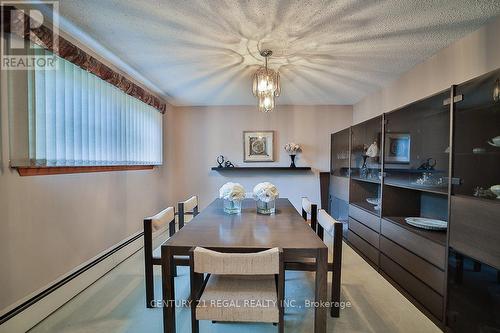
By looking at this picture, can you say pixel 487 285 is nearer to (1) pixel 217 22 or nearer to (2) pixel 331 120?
(1) pixel 217 22

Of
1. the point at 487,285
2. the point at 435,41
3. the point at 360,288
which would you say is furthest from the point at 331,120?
the point at 487,285

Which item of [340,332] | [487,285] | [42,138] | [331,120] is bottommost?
[340,332]

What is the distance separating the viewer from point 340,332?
1.64 m

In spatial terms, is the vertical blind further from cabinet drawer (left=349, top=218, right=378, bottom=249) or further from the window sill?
cabinet drawer (left=349, top=218, right=378, bottom=249)

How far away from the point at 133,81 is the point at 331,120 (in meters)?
3.46

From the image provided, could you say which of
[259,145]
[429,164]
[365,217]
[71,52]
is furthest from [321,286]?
[259,145]

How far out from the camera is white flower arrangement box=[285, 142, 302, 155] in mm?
4363

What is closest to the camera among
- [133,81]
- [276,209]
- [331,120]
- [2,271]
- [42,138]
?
[2,271]

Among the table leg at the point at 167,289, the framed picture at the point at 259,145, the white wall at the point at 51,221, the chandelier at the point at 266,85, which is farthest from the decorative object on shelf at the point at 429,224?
the white wall at the point at 51,221

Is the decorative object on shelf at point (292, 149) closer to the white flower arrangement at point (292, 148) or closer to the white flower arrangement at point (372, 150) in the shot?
the white flower arrangement at point (292, 148)

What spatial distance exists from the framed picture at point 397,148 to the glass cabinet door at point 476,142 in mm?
734

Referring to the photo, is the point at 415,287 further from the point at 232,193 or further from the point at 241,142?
the point at 241,142

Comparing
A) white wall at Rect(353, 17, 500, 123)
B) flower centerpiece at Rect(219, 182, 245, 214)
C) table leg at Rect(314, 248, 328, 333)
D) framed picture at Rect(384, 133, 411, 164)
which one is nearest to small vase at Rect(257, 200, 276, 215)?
flower centerpiece at Rect(219, 182, 245, 214)

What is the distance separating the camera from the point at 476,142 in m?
A: 1.62
